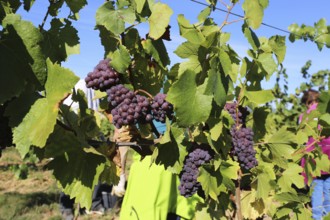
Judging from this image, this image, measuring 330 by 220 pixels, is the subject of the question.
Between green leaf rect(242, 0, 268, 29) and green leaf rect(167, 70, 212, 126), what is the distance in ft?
1.15

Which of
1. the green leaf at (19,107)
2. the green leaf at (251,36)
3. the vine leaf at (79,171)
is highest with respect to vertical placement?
the green leaf at (251,36)

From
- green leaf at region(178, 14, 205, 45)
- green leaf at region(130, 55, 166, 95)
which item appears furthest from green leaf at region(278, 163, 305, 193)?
green leaf at region(178, 14, 205, 45)

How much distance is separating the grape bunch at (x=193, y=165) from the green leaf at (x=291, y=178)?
532 millimetres

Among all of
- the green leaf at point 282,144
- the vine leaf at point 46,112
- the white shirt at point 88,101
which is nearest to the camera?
the vine leaf at point 46,112

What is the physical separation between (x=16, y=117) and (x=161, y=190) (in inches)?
58.2

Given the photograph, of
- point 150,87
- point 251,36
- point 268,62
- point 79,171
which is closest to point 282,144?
point 268,62

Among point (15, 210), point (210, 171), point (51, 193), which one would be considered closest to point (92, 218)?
point (15, 210)

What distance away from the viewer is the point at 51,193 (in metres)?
6.91

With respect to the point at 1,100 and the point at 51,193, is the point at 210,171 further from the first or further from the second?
the point at 51,193

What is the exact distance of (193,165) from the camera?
1.33 meters

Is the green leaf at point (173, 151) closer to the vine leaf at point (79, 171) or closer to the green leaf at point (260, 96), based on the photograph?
the vine leaf at point (79, 171)

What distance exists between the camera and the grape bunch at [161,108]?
1205 mm

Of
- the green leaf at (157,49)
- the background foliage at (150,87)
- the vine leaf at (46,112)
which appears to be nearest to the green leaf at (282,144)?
the background foliage at (150,87)

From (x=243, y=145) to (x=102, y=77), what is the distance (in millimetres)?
538
